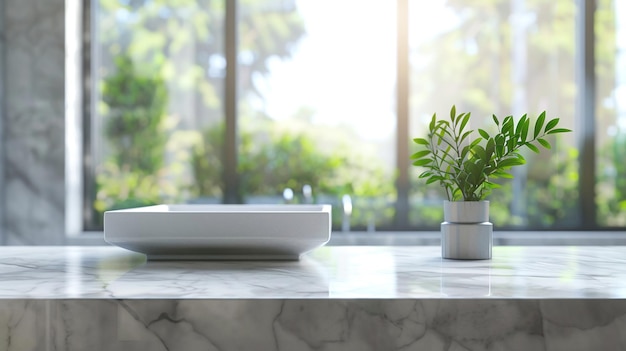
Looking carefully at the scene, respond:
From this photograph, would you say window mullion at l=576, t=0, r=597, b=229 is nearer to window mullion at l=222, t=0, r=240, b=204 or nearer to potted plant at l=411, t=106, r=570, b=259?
window mullion at l=222, t=0, r=240, b=204

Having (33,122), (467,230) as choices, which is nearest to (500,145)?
(467,230)

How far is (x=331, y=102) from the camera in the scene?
11.2 ft

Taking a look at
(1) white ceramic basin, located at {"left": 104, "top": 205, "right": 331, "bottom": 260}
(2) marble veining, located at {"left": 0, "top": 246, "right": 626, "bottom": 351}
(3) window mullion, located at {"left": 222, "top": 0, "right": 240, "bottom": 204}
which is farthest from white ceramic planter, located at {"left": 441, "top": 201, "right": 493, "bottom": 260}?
(3) window mullion, located at {"left": 222, "top": 0, "right": 240, "bottom": 204}

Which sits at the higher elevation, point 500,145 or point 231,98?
point 231,98

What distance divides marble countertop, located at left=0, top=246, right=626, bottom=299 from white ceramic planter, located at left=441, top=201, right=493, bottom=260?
4 centimetres

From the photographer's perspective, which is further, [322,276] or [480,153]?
[480,153]

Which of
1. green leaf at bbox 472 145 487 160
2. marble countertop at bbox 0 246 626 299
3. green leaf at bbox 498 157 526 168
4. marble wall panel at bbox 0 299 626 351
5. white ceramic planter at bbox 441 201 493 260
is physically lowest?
marble wall panel at bbox 0 299 626 351

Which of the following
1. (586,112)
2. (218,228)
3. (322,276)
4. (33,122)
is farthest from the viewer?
(586,112)

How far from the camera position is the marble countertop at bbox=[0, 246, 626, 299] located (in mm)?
987

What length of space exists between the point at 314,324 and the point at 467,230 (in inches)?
22.4

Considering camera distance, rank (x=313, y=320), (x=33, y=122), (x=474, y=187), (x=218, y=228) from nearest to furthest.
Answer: (x=313, y=320), (x=218, y=228), (x=474, y=187), (x=33, y=122)

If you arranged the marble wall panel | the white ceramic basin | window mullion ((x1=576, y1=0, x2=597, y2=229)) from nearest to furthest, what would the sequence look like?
1. the marble wall panel
2. the white ceramic basin
3. window mullion ((x1=576, y1=0, x2=597, y2=229))

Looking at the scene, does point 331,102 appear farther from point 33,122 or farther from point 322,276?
point 322,276

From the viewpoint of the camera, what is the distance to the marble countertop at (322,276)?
3.24 ft
